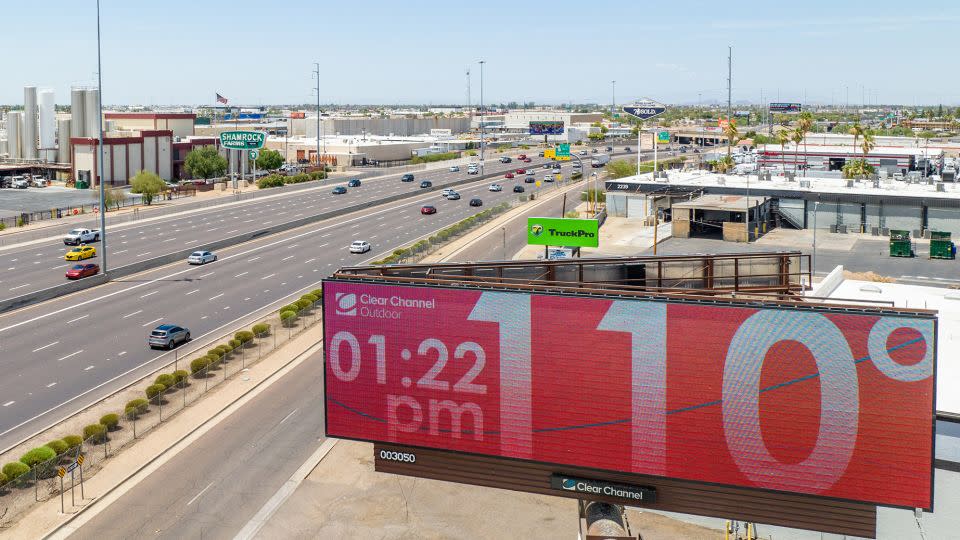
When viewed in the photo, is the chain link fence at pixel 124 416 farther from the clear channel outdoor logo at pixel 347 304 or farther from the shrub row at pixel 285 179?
the shrub row at pixel 285 179

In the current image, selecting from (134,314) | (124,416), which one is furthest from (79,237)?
(124,416)

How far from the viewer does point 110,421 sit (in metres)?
32.6

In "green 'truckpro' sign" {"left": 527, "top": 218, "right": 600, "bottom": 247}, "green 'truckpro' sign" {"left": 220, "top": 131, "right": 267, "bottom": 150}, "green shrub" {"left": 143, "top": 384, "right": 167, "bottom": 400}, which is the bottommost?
"green shrub" {"left": 143, "top": 384, "right": 167, "bottom": 400}

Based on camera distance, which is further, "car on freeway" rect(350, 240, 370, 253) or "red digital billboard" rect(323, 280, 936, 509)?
"car on freeway" rect(350, 240, 370, 253)

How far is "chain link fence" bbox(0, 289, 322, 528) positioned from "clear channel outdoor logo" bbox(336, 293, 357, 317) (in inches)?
519

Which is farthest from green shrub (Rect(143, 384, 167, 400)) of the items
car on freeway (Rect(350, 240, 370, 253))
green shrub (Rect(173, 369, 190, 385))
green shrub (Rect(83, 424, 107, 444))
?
car on freeway (Rect(350, 240, 370, 253))

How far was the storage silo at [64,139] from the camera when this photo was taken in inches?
6029

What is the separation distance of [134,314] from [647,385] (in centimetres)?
4189

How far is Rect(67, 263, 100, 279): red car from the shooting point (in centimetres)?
6269

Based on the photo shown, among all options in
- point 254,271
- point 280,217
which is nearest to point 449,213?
point 280,217

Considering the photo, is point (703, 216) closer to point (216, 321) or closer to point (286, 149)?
point (216, 321)

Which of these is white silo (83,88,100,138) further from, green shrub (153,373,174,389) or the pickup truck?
green shrub (153,373,174,389)

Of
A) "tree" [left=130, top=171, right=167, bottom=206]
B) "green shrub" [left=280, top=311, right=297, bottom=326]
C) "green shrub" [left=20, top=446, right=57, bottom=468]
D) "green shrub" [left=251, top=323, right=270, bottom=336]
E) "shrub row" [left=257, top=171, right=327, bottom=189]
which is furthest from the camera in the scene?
"shrub row" [left=257, top=171, right=327, bottom=189]

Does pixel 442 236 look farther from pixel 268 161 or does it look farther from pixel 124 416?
pixel 268 161
